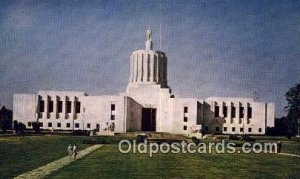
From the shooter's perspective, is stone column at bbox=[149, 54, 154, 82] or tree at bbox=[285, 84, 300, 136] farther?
stone column at bbox=[149, 54, 154, 82]

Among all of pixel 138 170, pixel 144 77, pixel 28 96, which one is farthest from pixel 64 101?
pixel 138 170

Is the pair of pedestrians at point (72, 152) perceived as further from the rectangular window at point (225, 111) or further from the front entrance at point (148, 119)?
the rectangular window at point (225, 111)

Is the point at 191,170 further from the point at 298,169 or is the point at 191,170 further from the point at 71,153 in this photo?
the point at 71,153

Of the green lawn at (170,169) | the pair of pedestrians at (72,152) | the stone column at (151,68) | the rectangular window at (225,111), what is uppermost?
the stone column at (151,68)

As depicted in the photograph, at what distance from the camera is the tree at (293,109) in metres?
63.3

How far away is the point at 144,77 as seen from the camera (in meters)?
76.8

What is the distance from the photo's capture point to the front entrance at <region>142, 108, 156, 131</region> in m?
74.7

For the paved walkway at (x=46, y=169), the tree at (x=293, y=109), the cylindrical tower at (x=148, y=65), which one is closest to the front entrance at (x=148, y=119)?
the cylindrical tower at (x=148, y=65)

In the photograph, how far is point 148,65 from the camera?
77000 millimetres

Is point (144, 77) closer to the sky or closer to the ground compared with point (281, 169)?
closer to the sky

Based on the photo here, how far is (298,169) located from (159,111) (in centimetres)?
5110

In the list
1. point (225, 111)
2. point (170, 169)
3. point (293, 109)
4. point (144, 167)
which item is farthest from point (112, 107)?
point (170, 169)

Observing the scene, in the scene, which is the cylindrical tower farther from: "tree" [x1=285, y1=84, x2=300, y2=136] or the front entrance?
"tree" [x1=285, y1=84, x2=300, y2=136]

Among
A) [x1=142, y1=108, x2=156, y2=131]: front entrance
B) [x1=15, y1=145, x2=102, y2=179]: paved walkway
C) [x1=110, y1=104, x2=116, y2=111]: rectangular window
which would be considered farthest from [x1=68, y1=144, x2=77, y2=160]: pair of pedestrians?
[x1=142, y1=108, x2=156, y2=131]: front entrance
